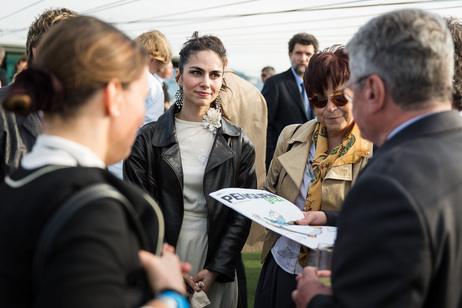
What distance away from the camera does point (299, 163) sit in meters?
3.03

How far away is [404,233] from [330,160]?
1.60 m

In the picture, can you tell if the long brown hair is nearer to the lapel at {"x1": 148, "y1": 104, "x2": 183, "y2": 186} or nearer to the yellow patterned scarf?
the lapel at {"x1": 148, "y1": 104, "x2": 183, "y2": 186}

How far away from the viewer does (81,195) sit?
46.3 inches

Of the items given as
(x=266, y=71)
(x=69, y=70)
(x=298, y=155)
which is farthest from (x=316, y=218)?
(x=266, y=71)

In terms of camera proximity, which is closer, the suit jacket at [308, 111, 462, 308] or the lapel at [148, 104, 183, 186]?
the suit jacket at [308, 111, 462, 308]

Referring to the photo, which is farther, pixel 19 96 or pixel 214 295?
pixel 214 295

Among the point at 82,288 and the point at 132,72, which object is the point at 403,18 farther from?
the point at 82,288

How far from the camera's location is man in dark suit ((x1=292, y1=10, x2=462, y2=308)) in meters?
1.34

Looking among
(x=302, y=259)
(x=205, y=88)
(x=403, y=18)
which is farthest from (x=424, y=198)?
(x=205, y=88)

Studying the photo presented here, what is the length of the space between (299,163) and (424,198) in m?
1.67

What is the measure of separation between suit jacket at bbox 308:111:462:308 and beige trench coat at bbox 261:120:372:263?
134cm

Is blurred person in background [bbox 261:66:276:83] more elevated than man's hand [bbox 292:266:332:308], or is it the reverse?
blurred person in background [bbox 261:66:276:83]

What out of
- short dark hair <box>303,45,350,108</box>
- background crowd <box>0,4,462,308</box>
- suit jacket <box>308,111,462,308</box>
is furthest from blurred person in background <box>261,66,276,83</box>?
suit jacket <box>308,111,462,308</box>

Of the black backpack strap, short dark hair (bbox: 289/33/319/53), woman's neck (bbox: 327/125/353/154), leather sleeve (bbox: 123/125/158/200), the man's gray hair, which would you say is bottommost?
leather sleeve (bbox: 123/125/158/200)
